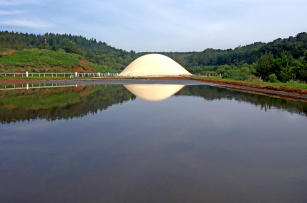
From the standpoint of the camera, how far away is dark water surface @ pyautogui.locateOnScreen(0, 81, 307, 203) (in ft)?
14.8

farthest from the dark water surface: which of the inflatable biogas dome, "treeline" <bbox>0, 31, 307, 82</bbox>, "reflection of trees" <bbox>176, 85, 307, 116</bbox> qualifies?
the inflatable biogas dome

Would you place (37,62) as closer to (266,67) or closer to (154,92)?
(266,67)

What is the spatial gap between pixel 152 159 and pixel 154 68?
100146 millimetres

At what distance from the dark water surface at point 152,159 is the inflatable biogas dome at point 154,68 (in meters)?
88.8

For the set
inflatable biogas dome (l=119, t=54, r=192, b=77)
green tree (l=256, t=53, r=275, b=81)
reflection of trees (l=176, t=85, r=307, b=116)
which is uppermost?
inflatable biogas dome (l=119, t=54, r=192, b=77)

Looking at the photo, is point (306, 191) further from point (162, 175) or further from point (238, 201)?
point (162, 175)

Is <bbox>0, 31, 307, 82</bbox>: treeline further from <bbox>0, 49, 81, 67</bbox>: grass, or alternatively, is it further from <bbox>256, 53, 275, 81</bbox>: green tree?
<bbox>0, 49, 81, 67</bbox>: grass

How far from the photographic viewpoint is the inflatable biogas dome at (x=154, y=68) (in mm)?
100631

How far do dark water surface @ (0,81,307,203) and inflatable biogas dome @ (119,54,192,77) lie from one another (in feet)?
291

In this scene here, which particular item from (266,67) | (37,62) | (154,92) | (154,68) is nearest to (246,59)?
(154,68)

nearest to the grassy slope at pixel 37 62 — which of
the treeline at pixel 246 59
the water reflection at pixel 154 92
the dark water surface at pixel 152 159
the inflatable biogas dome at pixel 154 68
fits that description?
the inflatable biogas dome at pixel 154 68

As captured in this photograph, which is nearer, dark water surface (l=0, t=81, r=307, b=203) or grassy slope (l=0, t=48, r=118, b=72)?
dark water surface (l=0, t=81, r=307, b=203)

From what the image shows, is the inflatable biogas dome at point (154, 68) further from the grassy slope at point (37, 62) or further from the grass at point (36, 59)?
the grass at point (36, 59)

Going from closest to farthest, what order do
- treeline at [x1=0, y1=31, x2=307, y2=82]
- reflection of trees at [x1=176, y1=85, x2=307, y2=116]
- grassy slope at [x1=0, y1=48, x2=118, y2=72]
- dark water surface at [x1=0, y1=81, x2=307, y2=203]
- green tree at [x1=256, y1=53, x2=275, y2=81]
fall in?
dark water surface at [x1=0, y1=81, x2=307, y2=203]
reflection of trees at [x1=176, y1=85, x2=307, y2=116]
treeline at [x1=0, y1=31, x2=307, y2=82]
green tree at [x1=256, y1=53, x2=275, y2=81]
grassy slope at [x1=0, y1=48, x2=118, y2=72]
